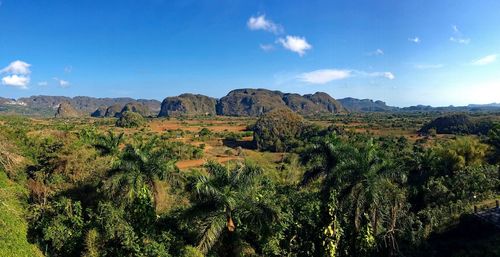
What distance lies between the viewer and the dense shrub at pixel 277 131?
177ft

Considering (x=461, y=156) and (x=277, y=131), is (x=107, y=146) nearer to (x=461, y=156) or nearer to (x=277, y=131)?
(x=461, y=156)

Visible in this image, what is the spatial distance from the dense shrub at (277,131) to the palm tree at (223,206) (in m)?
38.0

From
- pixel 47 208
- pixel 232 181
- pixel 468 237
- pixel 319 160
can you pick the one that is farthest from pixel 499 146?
pixel 47 208

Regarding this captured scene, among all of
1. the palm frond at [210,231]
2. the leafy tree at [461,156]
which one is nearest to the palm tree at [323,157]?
the palm frond at [210,231]

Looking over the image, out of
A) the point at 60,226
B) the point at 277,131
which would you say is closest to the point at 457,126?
the point at 277,131

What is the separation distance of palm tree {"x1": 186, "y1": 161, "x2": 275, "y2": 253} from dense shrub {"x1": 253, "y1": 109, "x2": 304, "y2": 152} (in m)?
38.0

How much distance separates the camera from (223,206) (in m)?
13.7

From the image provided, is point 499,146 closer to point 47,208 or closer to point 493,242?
point 493,242

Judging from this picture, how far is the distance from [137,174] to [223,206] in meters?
4.48

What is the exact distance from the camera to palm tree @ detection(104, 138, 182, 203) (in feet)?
51.4

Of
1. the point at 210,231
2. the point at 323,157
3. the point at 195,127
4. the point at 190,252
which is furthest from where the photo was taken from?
the point at 195,127

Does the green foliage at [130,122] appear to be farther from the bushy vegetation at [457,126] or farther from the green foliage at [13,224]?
the green foliage at [13,224]

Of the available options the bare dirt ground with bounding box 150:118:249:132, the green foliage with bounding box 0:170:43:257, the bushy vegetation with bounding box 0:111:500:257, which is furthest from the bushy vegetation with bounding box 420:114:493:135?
the green foliage with bounding box 0:170:43:257

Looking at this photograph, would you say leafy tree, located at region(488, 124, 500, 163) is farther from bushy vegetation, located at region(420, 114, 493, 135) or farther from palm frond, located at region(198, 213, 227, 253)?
bushy vegetation, located at region(420, 114, 493, 135)
